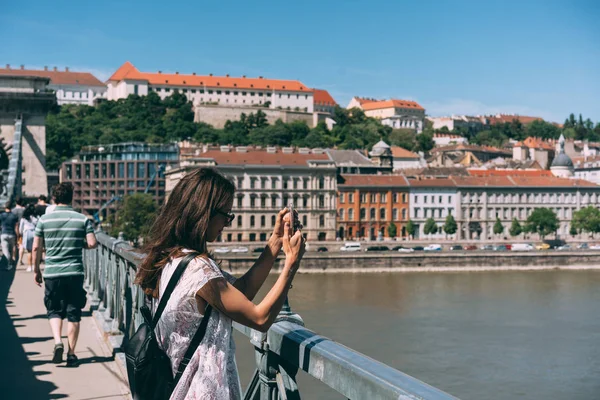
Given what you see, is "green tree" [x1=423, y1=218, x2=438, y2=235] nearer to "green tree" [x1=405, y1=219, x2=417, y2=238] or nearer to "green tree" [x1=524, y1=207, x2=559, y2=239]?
"green tree" [x1=405, y1=219, x2=417, y2=238]

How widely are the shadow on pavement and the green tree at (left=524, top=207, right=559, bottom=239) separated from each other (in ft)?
169

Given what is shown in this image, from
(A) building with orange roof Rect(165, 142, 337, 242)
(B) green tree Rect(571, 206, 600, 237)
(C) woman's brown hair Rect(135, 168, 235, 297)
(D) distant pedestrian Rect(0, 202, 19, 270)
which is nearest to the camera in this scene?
(C) woman's brown hair Rect(135, 168, 235, 297)

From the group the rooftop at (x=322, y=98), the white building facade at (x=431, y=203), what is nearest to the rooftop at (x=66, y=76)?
the rooftop at (x=322, y=98)

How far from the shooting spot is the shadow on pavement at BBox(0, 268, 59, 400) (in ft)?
12.0

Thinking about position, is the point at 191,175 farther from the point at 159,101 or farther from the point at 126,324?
the point at 159,101

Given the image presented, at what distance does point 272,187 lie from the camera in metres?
52.1

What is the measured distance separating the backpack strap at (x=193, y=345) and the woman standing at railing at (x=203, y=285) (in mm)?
10

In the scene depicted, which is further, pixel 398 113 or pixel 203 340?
pixel 398 113

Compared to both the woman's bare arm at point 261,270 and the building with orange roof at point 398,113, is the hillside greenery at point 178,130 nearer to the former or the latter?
the building with orange roof at point 398,113

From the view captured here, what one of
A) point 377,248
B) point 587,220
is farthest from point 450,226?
point 587,220

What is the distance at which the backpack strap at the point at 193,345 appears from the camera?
6.39ft

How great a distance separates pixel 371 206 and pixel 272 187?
24.0 feet

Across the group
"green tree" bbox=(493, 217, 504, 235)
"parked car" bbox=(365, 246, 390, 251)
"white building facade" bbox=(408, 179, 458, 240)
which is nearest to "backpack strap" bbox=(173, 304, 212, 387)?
"parked car" bbox=(365, 246, 390, 251)

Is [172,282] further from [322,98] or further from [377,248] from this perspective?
[322,98]
